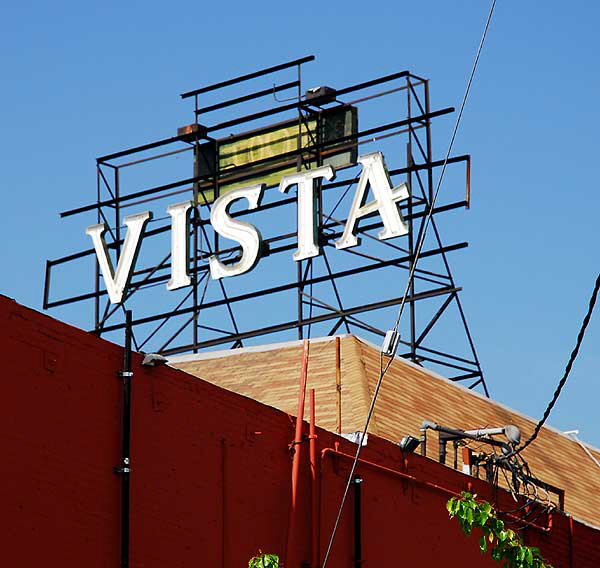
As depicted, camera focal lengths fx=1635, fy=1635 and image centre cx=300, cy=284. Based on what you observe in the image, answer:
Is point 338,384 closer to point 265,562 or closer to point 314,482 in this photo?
point 314,482

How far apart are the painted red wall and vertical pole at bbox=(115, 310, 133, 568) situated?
76mm

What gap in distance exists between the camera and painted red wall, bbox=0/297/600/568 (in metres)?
16.6

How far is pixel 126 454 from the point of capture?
58.9 ft

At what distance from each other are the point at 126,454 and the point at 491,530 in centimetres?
449

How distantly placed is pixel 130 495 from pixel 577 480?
17.1 meters

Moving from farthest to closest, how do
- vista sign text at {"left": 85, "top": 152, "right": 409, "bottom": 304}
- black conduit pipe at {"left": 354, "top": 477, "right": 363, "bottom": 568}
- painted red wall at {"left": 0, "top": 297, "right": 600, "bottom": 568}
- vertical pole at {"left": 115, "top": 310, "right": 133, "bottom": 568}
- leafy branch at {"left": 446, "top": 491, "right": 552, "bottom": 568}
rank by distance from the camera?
vista sign text at {"left": 85, "top": 152, "right": 409, "bottom": 304} → black conduit pipe at {"left": 354, "top": 477, "right": 363, "bottom": 568} → leafy branch at {"left": 446, "top": 491, "right": 552, "bottom": 568} → vertical pole at {"left": 115, "top": 310, "right": 133, "bottom": 568} → painted red wall at {"left": 0, "top": 297, "right": 600, "bottom": 568}

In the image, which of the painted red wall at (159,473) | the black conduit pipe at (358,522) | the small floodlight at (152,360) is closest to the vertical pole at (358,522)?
the black conduit pipe at (358,522)

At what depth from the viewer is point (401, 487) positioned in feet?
77.0

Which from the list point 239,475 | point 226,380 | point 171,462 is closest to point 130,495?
point 171,462

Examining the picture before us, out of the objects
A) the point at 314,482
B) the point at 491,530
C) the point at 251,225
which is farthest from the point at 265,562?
the point at 251,225

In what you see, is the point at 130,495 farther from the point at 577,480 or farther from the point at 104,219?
the point at 104,219

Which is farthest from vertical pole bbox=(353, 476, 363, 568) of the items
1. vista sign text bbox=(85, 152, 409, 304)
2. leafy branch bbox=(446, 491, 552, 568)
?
vista sign text bbox=(85, 152, 409, 304)

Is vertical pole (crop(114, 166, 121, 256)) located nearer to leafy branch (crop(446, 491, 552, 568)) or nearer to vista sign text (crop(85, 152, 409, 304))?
vista sign text (crop(85, 152, 409, 304))

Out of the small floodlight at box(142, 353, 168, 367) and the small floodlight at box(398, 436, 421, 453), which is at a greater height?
the small floodlight at box(398, 436, 421, 453)
